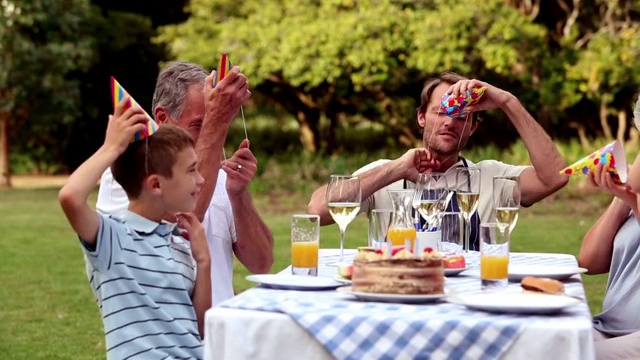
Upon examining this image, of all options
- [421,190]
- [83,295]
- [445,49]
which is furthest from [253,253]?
[445,49]

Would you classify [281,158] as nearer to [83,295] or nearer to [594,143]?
[594,143]

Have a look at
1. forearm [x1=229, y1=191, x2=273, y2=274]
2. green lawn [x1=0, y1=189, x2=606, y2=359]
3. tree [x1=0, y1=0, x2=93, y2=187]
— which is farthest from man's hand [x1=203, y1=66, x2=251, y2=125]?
tree [x1=0, y1=0, x2=93, y2=187]

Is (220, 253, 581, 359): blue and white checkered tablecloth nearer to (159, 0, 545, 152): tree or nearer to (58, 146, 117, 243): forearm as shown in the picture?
(58, 146, 117, 243): forearm

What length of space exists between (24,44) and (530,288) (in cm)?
2039

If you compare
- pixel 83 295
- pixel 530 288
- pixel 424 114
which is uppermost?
pixel 424 114

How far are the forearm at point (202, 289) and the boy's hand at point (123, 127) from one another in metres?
0.49

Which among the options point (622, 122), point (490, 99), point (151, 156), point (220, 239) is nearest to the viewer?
point (151, 156)

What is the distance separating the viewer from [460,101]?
4676mm

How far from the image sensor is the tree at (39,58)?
22.4 m

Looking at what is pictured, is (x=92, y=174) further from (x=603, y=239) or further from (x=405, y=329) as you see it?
(x=603, y=239)

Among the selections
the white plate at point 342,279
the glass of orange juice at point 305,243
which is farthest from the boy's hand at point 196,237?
the white plate at point 342,279

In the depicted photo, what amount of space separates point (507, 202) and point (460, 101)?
90cm

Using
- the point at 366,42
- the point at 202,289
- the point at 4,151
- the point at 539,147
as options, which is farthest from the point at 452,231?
the point at 4,151

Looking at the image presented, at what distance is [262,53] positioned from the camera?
1988 cm
